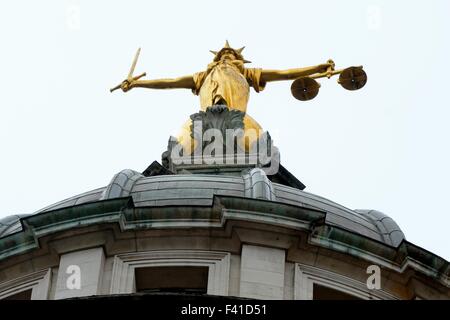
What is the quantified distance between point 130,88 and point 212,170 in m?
6.38

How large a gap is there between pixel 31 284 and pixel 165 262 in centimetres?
332

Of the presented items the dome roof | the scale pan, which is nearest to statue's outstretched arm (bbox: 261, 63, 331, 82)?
the scale pan

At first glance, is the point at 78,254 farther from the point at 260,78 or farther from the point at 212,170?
the point at 260,78

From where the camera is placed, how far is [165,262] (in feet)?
156

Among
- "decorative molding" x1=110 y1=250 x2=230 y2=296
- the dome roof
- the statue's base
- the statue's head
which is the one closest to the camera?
"decorative molding" x1=110 y1=250 x2=230 y2=296

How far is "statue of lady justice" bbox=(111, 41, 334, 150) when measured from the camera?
59562 mm

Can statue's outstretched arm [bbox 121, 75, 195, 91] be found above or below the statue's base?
above

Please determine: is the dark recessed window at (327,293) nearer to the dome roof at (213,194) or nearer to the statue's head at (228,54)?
the dome roof at (213,194)

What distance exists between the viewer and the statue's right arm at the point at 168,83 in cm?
6147

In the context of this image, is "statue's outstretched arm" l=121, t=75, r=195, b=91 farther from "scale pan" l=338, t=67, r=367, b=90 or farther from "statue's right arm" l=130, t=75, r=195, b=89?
"scale pan" l=338, t=67, r=367, b=90

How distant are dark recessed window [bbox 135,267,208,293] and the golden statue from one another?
10.9 meters

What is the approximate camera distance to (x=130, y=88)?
61375 millimetres

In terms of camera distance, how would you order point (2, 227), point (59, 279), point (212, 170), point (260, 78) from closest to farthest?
point (59, 279), point (2, 227), point (212, 170), point (260, 78)
